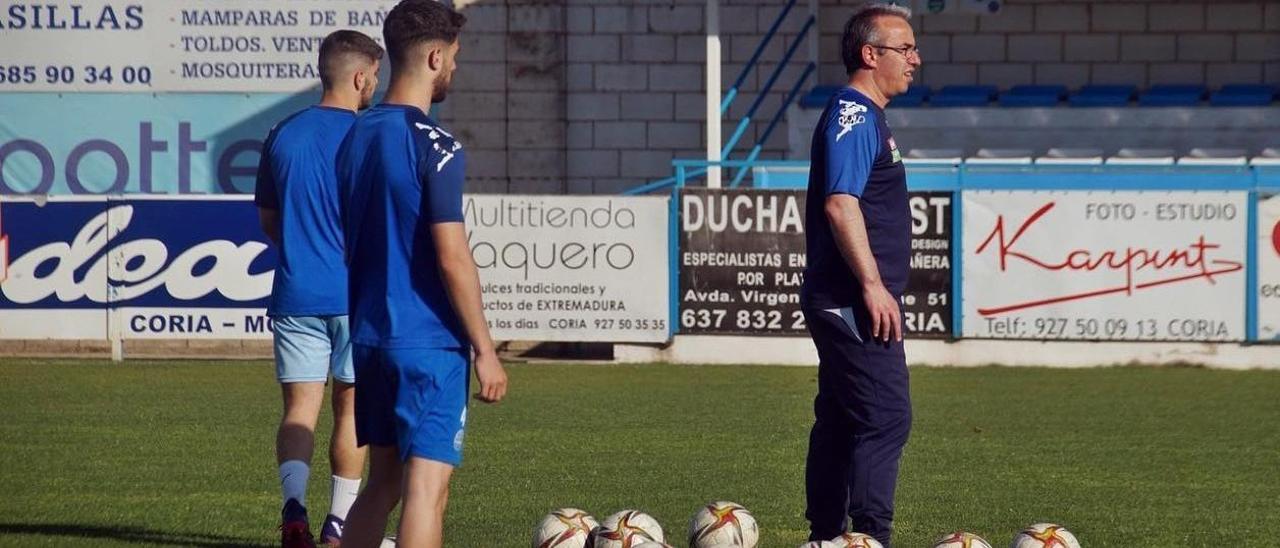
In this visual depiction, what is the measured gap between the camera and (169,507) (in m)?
8.48

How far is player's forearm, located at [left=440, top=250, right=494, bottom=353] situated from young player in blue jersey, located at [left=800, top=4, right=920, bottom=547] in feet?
5.36

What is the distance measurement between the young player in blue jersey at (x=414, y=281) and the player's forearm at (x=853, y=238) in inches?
60.8

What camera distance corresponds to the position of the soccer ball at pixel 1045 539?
6605mm

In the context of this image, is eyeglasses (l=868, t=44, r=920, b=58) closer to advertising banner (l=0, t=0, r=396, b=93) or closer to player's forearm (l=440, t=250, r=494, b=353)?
player's forearm (l=440, t=250, r=494, b=353)

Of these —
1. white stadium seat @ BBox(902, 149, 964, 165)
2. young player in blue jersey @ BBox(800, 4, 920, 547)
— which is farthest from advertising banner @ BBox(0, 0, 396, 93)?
young player in blue jersey @ BBox(800, 4, 920, 547)

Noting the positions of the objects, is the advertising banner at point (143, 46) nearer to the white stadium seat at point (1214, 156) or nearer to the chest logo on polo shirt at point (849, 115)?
the white stadium seat at point (1214, 156)

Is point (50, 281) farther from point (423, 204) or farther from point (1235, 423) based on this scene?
point (423, 204)

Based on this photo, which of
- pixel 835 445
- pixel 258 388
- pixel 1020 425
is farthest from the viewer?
pixel 258 388

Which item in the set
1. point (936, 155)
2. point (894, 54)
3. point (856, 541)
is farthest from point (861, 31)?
point (936, 155)

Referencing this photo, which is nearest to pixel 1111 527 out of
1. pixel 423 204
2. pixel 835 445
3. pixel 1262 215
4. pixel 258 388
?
pixel 835 445

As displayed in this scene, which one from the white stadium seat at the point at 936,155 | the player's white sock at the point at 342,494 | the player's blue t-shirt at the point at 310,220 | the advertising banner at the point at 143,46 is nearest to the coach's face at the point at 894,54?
the player's blue t-shirt at the point at 310,220

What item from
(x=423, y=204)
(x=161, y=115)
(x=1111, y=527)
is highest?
(x=161, y=115)

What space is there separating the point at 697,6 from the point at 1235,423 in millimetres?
10775

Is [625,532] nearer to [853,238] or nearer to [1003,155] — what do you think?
[853,238]
